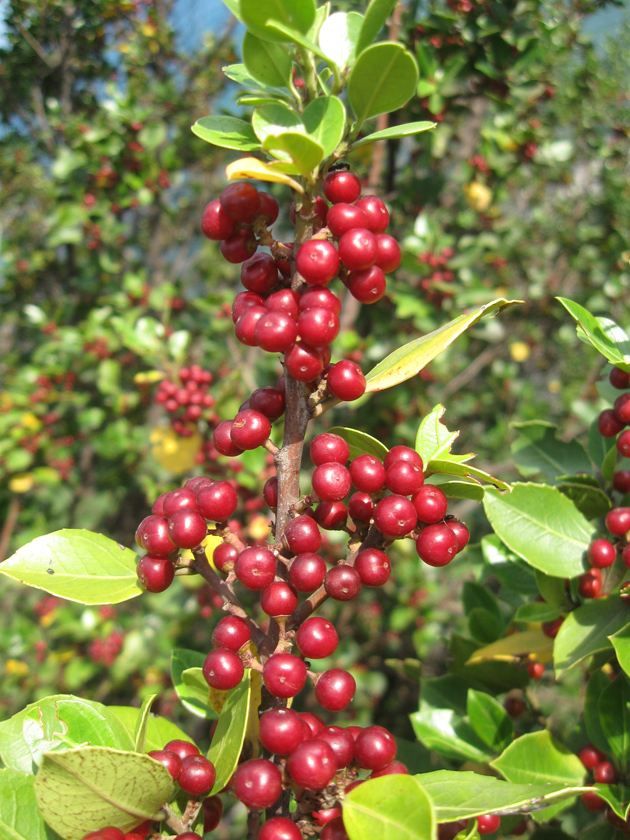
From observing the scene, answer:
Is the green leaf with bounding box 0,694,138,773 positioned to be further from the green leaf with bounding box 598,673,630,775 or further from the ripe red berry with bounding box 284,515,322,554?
the green leaf with bounding box 598,673,630,775

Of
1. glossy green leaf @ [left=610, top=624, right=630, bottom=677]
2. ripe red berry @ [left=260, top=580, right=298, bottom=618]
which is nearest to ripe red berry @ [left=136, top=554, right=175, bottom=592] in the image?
ripe red berry @ [left=260, top=580, right=298, bottom=618]

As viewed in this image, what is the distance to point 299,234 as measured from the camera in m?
0.67

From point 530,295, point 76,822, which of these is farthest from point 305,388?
point 530,295

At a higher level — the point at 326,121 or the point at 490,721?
the point at 326,121

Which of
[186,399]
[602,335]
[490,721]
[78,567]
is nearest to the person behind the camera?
[78,567]

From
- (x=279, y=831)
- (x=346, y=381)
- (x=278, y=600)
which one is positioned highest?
(x=346, y=381)

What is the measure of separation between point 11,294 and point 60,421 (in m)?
1.10

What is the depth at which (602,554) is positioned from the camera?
0.88 m

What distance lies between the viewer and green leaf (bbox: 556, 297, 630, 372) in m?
0.79

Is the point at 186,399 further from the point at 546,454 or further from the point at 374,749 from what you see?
the point at 374,749

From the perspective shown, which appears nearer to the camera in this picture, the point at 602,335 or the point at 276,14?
the point at 276,14

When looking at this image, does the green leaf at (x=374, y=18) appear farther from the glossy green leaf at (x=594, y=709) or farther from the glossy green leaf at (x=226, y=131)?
the glossy green leaf at (x=594, y=709)

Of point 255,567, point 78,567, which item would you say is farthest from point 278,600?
point 78,567

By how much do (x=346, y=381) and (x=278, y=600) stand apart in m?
0.24
